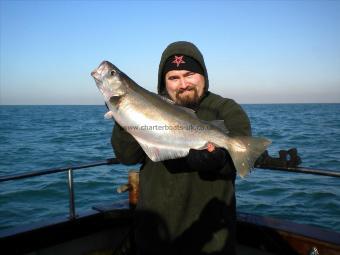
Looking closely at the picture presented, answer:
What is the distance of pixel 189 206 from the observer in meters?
3.27

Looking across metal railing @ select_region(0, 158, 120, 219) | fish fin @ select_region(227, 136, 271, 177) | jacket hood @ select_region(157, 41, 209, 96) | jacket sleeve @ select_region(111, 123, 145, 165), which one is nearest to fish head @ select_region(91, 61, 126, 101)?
jacket sleeve @ select_region(111, 123, 145, 165)

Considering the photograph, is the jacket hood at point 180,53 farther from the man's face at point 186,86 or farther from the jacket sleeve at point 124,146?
the jacket sleeve at point 124,146

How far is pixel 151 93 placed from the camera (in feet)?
12.2

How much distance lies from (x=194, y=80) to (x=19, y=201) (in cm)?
1076

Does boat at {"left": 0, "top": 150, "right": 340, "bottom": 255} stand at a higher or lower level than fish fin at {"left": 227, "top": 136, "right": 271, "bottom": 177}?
lower

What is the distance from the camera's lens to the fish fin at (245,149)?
11.1ft

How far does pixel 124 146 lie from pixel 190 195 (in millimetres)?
857

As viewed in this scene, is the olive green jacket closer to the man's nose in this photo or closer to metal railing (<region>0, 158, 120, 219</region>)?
the man's nose

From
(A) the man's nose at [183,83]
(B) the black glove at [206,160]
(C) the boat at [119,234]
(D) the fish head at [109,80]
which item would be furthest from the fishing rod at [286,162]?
(D) the fish head at [109,80]

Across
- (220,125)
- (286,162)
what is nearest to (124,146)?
(220,125)

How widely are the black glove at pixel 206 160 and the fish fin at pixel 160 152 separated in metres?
0.26

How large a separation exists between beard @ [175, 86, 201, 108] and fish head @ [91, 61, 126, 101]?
1.97 feet

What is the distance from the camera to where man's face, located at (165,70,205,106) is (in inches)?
147

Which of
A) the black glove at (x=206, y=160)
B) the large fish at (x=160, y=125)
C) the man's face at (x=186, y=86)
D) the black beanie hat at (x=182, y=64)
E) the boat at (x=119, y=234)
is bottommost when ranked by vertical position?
the boat at (x=119, y=234)
